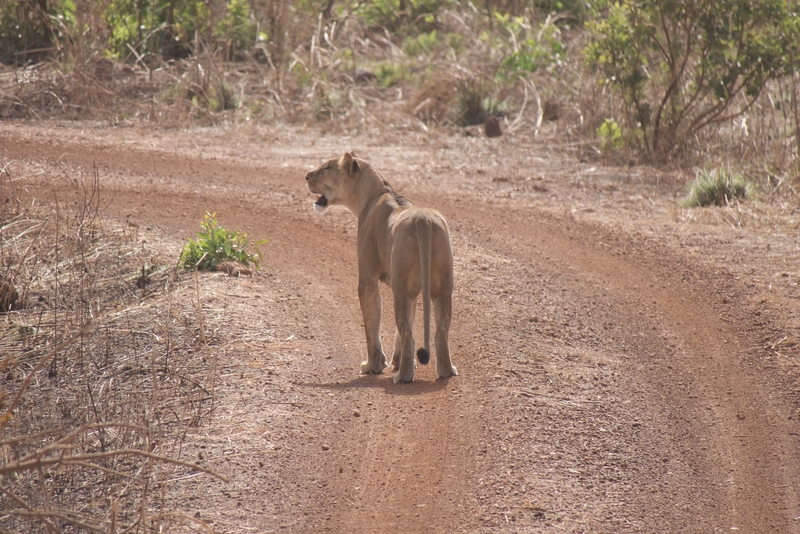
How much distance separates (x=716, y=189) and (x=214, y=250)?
700 cm

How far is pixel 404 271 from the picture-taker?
6504 millimetres

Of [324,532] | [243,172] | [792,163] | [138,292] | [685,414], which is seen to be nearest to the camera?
[324,532]

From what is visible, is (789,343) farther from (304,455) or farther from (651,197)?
(651,197)

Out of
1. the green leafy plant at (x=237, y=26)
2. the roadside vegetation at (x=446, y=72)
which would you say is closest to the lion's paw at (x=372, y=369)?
the roadside vegetation at (x=446, y=72)

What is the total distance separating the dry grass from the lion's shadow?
91cm

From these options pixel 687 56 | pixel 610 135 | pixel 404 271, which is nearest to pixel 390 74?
pixel 610 135

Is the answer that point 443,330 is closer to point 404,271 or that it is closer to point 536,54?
point 404,271

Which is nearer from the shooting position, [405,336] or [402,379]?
[405,336]

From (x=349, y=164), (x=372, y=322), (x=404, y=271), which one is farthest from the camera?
(x=349, y=164)

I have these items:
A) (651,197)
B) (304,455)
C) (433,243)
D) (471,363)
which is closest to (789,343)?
(471,363)

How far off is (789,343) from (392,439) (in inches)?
157

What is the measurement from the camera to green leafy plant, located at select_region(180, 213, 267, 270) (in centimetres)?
902

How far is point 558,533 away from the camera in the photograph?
464 cm

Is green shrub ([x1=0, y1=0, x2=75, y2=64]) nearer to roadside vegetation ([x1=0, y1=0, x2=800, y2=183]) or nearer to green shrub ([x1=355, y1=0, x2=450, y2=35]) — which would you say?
roadside vegetation ([x1=0, y1=0, x2=800, y2=183])
